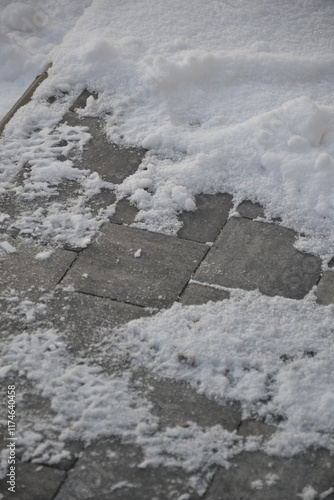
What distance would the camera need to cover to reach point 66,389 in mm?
2428

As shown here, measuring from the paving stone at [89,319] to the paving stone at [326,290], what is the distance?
0.62 metres

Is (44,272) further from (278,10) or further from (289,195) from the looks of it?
(278,10)

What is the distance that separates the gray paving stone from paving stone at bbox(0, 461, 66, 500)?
1327mm

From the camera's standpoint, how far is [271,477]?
2193 mm

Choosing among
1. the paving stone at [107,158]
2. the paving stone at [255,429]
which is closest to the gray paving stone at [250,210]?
the paving stone at [107,158]

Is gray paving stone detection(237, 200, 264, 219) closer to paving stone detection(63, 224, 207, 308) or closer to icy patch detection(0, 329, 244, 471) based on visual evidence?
paving stone detection(63, 224, 207, 308)

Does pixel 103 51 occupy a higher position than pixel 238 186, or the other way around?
pixel 103 51

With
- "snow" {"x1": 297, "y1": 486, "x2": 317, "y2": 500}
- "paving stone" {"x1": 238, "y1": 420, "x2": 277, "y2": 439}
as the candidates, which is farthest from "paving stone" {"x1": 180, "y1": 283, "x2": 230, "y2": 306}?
"snow" {"x1": 297, "y1": 486, "x2": 317, "y2": 500}

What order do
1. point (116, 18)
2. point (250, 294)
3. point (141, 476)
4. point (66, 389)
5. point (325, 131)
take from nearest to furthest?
point (141, 476)
point (66, 389)
point (250, 294)
point (325, 131)
point (116, 18)

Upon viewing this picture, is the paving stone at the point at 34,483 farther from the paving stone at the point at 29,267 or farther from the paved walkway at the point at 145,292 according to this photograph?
the paving stone at the point at 29,267

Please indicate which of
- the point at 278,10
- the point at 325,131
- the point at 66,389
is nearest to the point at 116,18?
the point at 278,10

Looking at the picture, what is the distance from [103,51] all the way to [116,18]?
0.45 metres

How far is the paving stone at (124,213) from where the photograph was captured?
3076mm

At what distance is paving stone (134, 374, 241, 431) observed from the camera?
234cm
